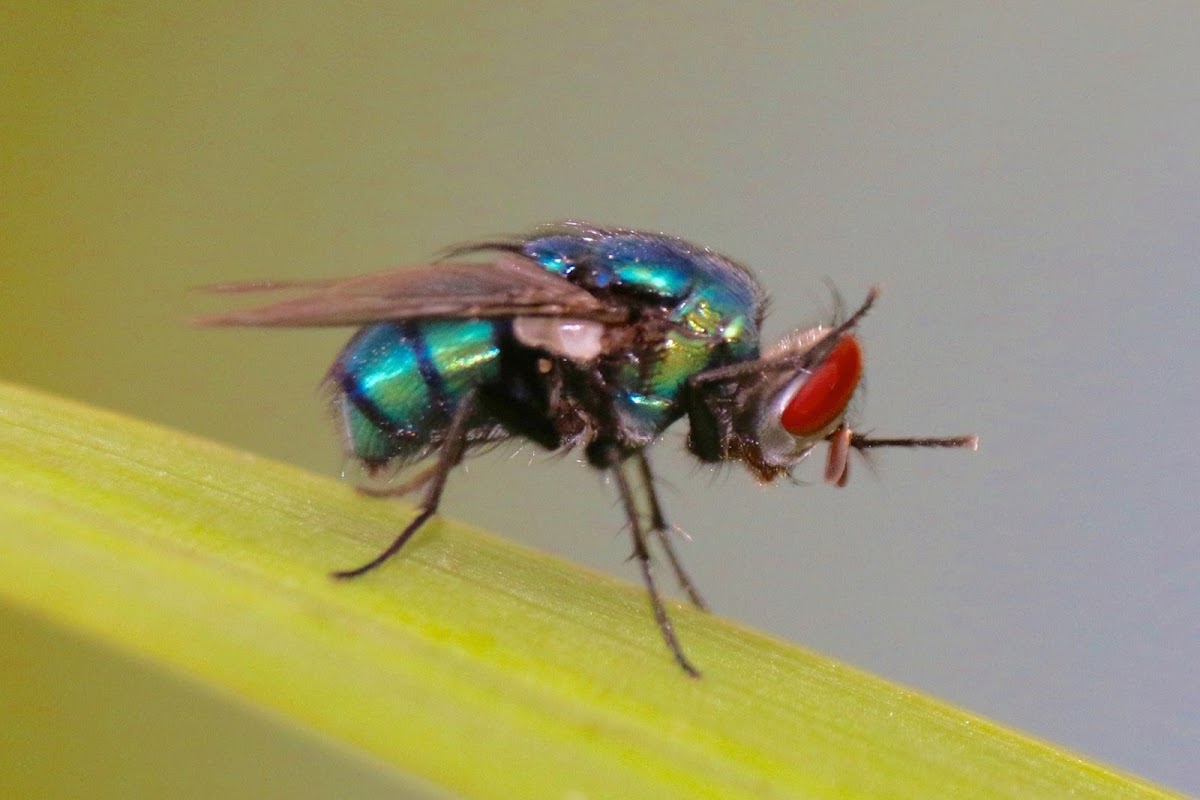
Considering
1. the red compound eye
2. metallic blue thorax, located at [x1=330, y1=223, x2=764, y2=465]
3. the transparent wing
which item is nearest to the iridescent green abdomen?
metallic blue thorax, located at [x1=330, y1=223, x2=764, y2=465]

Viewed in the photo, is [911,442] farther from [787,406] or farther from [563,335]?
[563,335]

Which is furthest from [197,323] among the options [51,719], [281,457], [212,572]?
[281,457]

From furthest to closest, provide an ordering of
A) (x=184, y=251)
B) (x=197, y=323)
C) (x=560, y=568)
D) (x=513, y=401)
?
(x=184, y=251), (x=513, y=401), (x=560, y=568), (x=197, y=323)

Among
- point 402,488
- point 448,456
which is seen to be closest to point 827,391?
point 448,456

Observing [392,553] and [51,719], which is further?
[51,719]

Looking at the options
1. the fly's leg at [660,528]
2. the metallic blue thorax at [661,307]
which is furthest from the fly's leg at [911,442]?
the fly's leg at [660,528]

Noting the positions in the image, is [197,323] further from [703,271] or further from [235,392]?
[235,392]

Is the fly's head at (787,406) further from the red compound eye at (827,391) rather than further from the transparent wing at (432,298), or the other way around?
the transparent wing at (432,298)

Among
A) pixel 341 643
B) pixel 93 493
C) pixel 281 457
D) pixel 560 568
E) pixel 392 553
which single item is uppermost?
pixel 341 643
